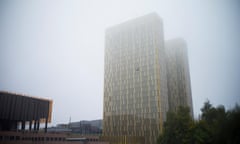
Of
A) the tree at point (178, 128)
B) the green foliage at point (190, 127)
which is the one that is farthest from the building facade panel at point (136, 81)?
the green foliage at point (190, 127)

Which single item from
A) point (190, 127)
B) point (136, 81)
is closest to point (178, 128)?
point (190, 127)

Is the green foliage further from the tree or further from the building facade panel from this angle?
the building facade panel

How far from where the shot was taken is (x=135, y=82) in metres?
94.1

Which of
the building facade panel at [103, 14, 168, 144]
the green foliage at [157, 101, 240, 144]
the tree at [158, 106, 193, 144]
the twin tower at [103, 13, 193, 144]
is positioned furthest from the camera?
the building facade panel at [103, 14, 168, 144]

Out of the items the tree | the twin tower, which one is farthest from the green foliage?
the twin tower

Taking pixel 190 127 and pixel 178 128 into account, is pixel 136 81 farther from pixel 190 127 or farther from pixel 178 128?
pixel 190 127

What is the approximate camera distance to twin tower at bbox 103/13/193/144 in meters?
84.7

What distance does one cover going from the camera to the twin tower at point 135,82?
84.7 meters

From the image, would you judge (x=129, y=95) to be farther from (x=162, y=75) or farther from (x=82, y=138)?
(x=82, y=138)

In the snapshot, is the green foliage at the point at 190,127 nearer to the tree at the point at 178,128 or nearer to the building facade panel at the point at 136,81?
the tree at the point at 178,128

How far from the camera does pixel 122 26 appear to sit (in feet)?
350

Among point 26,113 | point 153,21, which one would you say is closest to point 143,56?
point 153,21

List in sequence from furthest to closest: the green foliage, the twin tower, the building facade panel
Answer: the building facade panel
the twin tower
the green foliage

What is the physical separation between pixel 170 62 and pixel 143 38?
118ft
